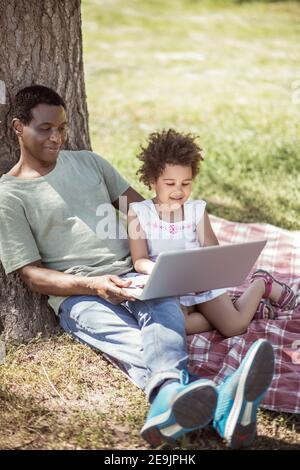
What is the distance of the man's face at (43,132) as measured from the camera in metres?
3.57

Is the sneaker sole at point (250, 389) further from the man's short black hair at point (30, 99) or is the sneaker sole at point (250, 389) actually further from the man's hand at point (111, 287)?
the man's short black hair at point (30, 99)

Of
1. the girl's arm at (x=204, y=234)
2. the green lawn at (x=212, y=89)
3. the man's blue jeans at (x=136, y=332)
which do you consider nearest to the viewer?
the man's blue jeans at (x=136, y=332)

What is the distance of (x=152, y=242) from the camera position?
12.0 feet

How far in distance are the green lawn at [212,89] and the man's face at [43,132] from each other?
2.07 metres

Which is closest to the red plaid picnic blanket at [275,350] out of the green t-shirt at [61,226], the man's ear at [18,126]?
the green t-shirt at [61,226]

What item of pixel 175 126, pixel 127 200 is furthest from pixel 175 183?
pixel 175 126

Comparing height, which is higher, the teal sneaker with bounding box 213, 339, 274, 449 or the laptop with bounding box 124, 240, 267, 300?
the laptop with bounding box 124, 240, 267, 300

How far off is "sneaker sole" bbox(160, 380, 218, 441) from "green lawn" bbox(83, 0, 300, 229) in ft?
9.17

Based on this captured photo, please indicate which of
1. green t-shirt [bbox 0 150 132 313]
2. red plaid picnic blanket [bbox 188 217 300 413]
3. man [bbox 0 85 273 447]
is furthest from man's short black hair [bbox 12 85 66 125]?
red plaid picnic blanket [bbox 188 217 300 413]

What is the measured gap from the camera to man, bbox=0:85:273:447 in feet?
10.5

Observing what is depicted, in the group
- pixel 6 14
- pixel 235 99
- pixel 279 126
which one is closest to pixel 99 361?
pixel 6 14

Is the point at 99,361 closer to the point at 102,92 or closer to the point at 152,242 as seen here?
the point at 152,242

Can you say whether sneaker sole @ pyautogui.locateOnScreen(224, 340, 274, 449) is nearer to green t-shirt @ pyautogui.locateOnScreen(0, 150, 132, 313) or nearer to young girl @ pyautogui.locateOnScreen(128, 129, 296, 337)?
young girl @ pyautogui.locateOnScreen(128, 129, 296, 337)

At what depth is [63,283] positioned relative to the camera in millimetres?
3496
